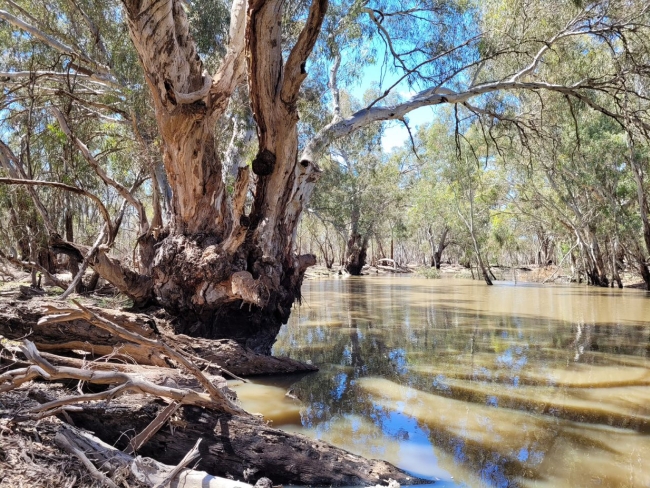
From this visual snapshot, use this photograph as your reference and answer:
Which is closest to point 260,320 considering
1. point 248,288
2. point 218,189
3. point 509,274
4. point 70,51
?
point 248,288

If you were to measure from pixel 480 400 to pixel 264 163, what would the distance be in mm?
3251

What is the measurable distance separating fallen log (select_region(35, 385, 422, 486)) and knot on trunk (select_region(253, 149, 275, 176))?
11.2 ft

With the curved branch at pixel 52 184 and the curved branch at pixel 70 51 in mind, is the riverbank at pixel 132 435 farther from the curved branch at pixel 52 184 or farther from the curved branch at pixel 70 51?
the curved branch at pixel 70 51

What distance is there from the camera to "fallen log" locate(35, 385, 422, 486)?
2.22m

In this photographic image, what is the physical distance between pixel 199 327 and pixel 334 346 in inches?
70.9

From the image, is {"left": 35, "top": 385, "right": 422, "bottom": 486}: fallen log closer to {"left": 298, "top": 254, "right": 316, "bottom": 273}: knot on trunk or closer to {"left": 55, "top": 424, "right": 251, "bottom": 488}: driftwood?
{"left": 55, "top": 424, "right": 251, "bottom": 488}: driftwood

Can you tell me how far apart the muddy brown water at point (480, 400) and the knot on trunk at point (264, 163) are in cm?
216

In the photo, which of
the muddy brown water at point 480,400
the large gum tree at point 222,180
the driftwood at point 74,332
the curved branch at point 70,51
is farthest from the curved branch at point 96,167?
the curved branch at point 70,51

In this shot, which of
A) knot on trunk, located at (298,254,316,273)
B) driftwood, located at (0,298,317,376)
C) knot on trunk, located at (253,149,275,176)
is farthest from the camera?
knot on trunk, located at (298,254,316,273)

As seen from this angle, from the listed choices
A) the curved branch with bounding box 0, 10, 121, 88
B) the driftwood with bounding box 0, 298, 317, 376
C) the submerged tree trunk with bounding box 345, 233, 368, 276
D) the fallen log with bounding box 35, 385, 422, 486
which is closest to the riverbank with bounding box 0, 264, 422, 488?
the fallen log with bounding box 35, 385, 422, 486

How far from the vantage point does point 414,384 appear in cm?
434

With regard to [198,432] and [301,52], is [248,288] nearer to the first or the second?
[301,52]

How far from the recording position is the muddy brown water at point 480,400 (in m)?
2.69

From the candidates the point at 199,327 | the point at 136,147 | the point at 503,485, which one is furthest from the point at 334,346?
the point at 136,147
